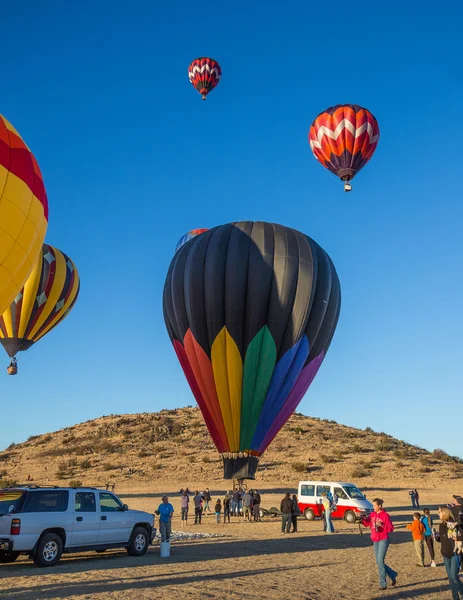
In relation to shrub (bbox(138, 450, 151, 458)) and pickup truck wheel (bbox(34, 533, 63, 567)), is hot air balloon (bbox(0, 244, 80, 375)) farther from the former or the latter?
pickup truck wheel (bbox(34, 533, 63, 567))

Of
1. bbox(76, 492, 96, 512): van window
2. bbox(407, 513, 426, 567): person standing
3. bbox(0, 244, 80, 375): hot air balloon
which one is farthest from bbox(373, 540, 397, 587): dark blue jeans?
bbox(0, 244, 80, 375): hot air balloon

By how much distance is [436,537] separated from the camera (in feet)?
43.0

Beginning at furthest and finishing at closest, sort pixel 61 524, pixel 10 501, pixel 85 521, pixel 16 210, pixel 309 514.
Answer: pixel 309 514 → pixel 16 210 → pixel 85 521 → pixel 61 524 → pixel 10 501

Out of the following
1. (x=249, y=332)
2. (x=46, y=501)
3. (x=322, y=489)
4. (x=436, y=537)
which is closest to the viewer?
(x=436, y=537)

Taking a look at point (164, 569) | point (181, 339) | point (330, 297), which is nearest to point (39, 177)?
point (164, 569)

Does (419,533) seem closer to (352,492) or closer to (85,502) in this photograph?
(85,502)

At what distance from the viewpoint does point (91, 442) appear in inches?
3051

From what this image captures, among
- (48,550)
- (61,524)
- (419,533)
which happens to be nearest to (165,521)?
(61,524)

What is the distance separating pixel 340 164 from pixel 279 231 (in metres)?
7.42

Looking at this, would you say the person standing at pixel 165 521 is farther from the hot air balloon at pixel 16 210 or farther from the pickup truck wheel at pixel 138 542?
the hot air balloon at pixel 16 210

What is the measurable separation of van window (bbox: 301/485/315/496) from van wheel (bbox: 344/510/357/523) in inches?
77.5

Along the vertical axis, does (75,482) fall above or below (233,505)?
above

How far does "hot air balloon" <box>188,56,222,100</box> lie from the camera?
1922 inches

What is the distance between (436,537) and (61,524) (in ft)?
26.3
